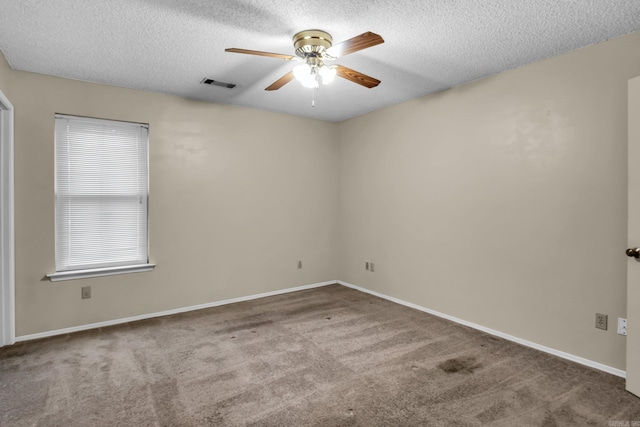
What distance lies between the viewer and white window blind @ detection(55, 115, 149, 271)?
336 cm

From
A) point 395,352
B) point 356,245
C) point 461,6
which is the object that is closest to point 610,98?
point 461,6

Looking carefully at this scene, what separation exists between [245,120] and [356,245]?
2276mm

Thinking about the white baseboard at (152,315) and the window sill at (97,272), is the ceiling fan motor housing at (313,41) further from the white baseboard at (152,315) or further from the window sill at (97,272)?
the white baseboard at (152,315)

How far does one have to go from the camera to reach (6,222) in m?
2.94

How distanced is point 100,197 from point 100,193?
41 mm

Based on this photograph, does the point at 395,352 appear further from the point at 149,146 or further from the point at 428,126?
the point at 149,146

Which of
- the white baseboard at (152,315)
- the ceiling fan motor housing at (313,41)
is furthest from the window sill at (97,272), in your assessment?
the ceiling fan motor housing at (313,41)

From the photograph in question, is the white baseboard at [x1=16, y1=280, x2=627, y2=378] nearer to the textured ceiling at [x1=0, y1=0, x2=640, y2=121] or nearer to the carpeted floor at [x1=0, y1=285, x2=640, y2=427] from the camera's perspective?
the carpeted floor at [x1=0, y1=285, x2=640, y2=427]

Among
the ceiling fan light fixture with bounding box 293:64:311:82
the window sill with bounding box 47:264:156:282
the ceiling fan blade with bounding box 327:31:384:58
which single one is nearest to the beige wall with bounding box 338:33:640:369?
the ceiling fan blade with bounding box 327:31:384:58

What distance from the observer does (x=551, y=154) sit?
2.86 meters

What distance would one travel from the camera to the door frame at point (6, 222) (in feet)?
9.58

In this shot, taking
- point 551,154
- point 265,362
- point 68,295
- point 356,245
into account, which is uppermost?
point 551,154

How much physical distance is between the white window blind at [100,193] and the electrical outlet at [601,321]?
13.8 feet

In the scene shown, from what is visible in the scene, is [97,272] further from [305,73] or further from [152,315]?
[305,73]
